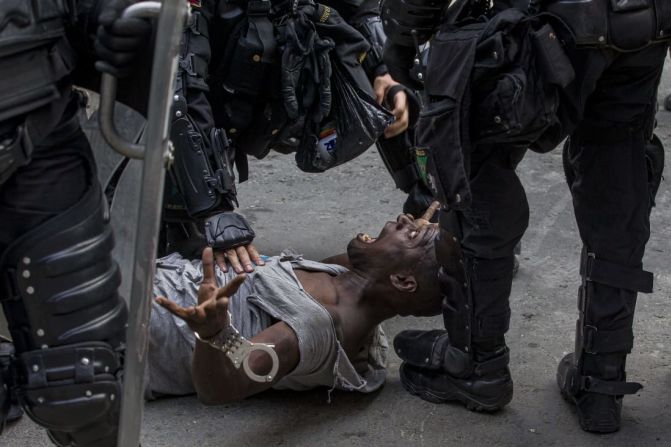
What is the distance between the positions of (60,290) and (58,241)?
11 cm

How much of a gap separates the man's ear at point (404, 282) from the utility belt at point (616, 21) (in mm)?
990

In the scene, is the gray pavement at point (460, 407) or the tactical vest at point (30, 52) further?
the gray pavement at point (460, 407)

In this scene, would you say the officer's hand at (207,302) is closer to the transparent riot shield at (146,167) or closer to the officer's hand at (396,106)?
the transparent riot shield at (146,167)

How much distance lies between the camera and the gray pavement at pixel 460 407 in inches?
139

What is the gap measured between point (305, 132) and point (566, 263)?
1.21 m

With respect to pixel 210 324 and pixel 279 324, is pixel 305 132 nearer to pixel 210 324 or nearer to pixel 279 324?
pixel 279 324

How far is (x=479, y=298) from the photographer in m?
3.53

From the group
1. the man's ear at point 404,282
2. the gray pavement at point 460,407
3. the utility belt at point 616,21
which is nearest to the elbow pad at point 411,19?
the utility belt at point 616,21

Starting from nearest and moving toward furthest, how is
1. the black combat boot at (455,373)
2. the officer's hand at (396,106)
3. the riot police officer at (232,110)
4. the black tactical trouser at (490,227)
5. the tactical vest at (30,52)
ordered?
the tactical vest at (30,52), the black tactical trouser at (490,227), the black combat boot at (455,373), the riot police officer at (232,110), the officer's hand at (396,106)

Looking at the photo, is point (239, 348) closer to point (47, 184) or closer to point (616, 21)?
point (47, 184)

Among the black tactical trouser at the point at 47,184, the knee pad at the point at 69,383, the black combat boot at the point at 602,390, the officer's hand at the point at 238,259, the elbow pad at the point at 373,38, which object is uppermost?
the black tactical trouser at the point at 47,184

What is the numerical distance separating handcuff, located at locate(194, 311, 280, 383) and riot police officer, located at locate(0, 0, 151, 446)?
34 centimetres

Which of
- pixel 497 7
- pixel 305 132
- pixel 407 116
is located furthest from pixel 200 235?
pixel 497 7

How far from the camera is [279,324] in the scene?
3.47 meters
